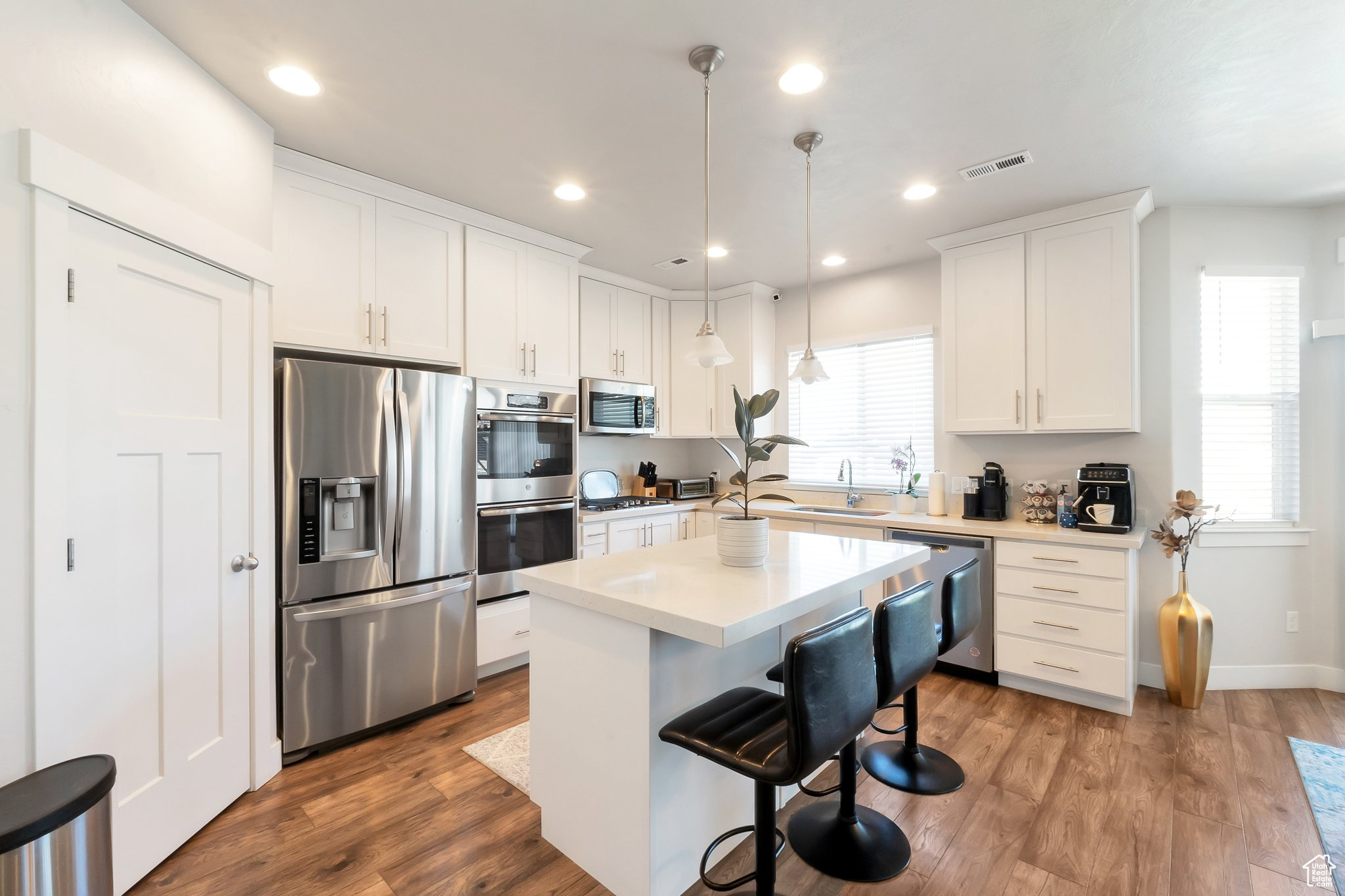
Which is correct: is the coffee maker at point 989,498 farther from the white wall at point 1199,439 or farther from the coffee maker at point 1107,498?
the white wall at point 1199,439

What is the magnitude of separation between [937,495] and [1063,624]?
1.04m

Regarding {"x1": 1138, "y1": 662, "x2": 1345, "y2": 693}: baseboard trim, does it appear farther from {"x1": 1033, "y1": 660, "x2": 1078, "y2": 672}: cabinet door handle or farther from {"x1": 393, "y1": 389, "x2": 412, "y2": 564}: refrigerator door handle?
{"x1": 393, "y1": 389, "x2": 412, "y2": 564}: refrigerator door handle

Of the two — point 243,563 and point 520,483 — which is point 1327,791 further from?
point 243,563

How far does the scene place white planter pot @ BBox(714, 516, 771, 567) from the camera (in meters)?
1.97

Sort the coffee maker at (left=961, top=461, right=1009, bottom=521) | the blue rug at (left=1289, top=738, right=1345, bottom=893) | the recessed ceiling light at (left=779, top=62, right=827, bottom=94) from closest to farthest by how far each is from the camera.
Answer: the blue rug at (left=1289, top=738, right=1345, bottom=893)
the recessed ceiling light at (left=779, top=62, right=827, bottom=94)
the coffee maker at (left=961, top=461, right=1009, bottom=521)

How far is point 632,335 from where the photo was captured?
4.50 meters

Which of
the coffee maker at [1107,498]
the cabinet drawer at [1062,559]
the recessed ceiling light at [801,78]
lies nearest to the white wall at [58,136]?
the recessed ceiling light at [801,78]

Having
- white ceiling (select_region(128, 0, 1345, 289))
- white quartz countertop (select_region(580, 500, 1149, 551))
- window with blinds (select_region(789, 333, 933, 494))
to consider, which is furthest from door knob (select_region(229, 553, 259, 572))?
window with blinds (select_region(789, 333, 933, 494))

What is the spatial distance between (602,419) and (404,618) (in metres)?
1.90

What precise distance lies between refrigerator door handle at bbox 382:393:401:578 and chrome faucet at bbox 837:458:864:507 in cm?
311

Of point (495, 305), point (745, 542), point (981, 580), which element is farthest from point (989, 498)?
point (495, 305)

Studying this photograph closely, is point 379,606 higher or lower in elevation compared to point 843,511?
lower

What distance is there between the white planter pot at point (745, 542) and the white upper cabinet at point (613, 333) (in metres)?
2.45

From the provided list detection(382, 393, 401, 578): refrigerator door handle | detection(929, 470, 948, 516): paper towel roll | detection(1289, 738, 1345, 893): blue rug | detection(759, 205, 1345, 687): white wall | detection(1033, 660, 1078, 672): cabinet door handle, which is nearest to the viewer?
detection(1289, 738, 1345, 893): blue rug
